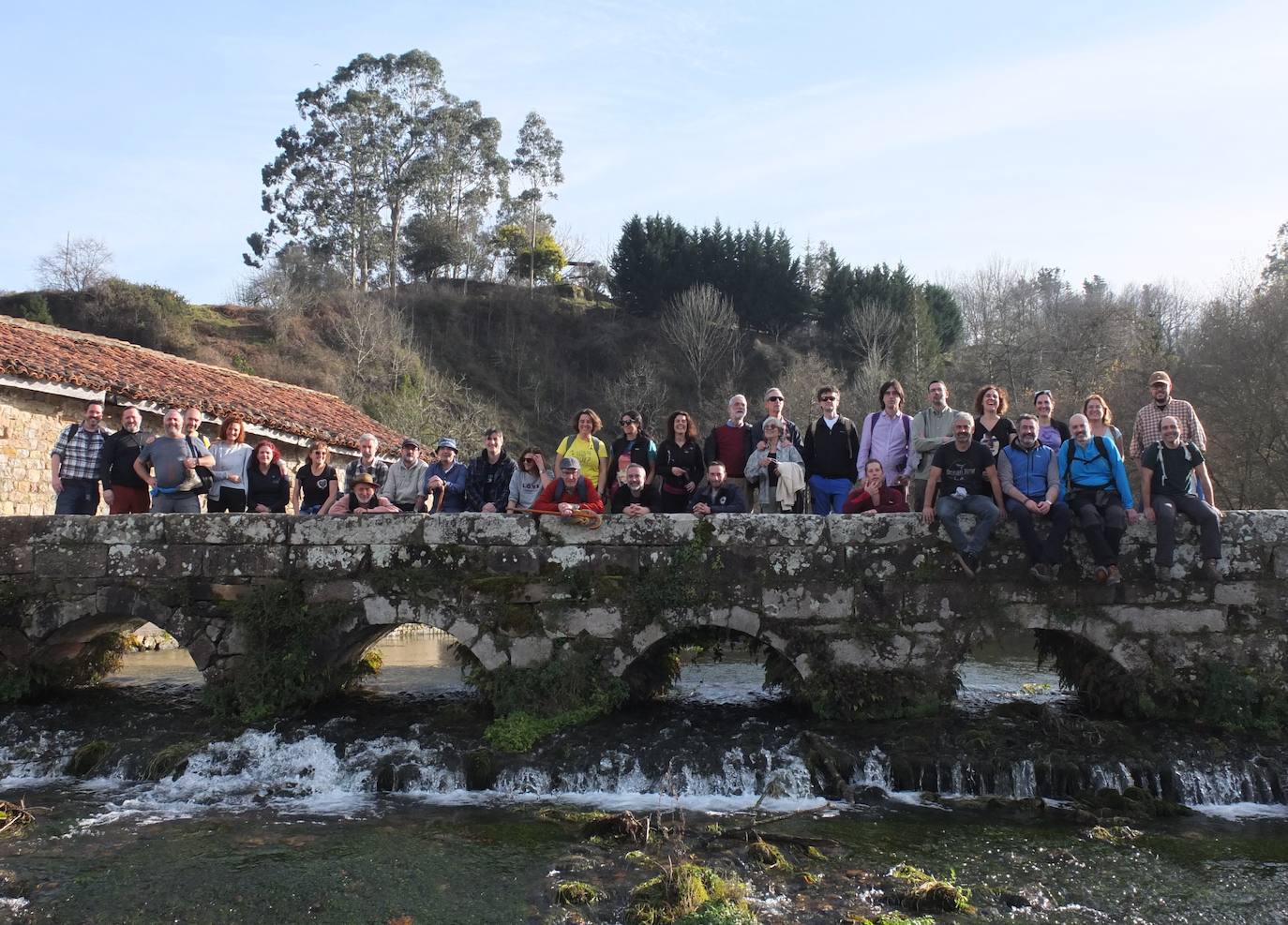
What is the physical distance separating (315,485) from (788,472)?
17.4ft

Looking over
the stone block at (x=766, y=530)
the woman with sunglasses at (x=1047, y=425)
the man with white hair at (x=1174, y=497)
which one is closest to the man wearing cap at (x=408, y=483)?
the stone block at (x=766, y=530)

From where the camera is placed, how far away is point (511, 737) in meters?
7.97

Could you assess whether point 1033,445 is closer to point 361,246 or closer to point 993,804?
point 993,804

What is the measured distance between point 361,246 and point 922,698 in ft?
162

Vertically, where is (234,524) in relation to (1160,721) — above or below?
above

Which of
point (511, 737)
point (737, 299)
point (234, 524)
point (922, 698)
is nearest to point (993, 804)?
point (922, 698)

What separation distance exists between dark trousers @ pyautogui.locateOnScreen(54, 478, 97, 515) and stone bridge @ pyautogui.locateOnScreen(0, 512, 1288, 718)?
3.57 ft

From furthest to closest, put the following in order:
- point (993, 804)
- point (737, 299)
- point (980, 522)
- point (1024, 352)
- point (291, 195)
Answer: point (291, 195) → point (737, 299) → point (1024, 352) → point (980, 522) → point (993, 804)

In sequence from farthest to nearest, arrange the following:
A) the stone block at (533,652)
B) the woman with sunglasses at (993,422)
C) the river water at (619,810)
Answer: the stone block at (533,652) → the woman with sunglasses at (993,422) → the river water at (619,810)

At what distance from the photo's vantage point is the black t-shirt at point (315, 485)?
10672 mm

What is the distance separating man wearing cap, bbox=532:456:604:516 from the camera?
28.7ft

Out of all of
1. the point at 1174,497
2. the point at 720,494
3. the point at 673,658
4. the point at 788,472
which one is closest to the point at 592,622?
the point at 673,658

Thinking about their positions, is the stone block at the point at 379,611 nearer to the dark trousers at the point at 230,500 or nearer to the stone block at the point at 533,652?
the stone block at the point at 533,652

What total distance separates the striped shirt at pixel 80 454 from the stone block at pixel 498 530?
4444 mm
